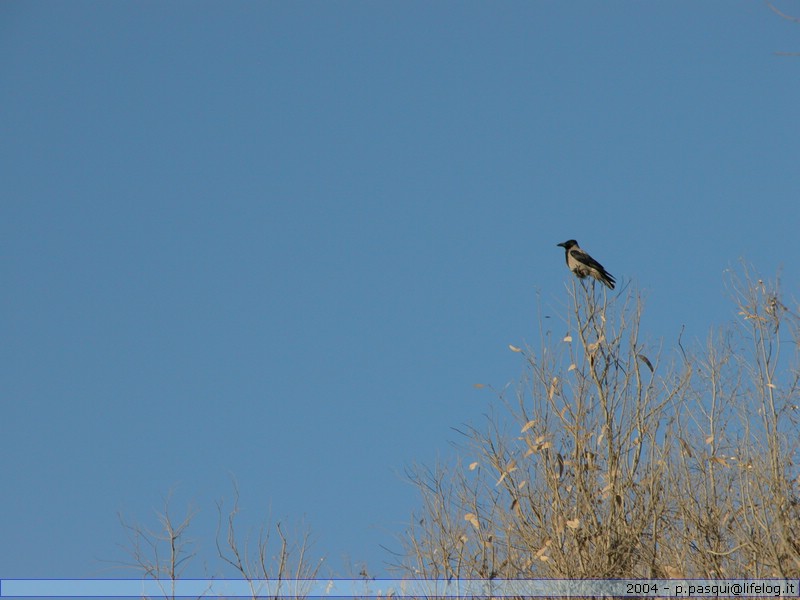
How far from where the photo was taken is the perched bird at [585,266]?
14266 millimetres

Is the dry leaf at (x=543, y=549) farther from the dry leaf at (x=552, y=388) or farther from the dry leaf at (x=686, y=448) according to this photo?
the dry leaf at (x=686, y=448)

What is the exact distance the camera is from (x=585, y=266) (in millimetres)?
14414

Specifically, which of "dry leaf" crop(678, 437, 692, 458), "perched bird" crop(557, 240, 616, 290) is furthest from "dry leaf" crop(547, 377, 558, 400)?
"perched bird" crop(557, 240, 616, 290)

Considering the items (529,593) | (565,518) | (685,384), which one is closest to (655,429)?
(685,384)

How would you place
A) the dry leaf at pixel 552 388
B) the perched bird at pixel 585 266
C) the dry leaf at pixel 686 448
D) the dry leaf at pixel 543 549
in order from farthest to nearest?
1. the perched bird at pixel 585 266
2. the dry leaf at pixel 552 388
3. the dry leaf at pixel 686 448
4. the dry leaf at pixel 543 549

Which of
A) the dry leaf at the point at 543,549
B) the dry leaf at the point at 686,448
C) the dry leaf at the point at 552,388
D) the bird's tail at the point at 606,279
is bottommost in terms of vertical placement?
the dry leaf at the point at 543,549

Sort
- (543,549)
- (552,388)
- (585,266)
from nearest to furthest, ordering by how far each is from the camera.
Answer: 1. (543,549)
2. (552,388)
3. (585,266)

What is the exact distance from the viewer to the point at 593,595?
34.2ft

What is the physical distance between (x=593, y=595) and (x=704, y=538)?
1.41m

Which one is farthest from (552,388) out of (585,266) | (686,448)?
(585,266)

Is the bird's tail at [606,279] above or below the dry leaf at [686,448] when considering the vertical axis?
above

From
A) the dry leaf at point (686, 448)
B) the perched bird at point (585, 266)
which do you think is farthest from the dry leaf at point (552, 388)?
the perched bird at point (585, 266)

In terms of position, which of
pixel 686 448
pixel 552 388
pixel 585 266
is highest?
pixel 585 266

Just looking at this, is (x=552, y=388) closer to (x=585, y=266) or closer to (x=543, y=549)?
(x=543, y=549)
